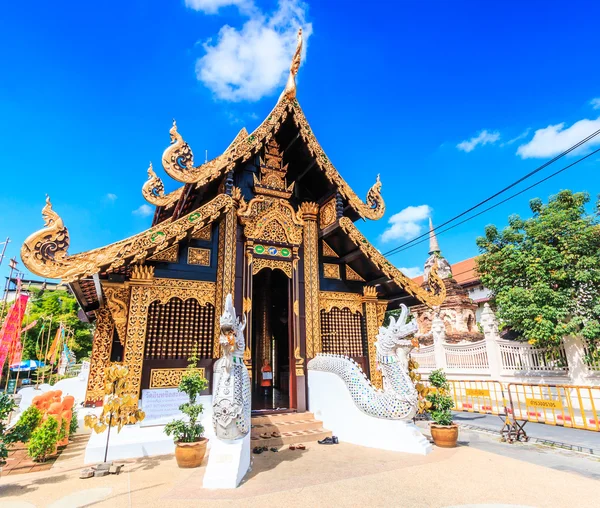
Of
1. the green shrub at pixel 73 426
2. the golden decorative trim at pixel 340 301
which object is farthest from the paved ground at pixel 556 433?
the green shrub at pixel 73 426

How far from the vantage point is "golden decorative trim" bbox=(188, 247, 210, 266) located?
20.3ft

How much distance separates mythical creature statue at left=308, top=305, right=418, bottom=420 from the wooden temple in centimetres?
134

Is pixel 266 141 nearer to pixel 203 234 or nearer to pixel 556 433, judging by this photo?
pixel 203 234

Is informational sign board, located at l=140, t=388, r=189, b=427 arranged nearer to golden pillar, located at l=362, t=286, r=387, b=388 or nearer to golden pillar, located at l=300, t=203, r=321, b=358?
golden pillar, located at l=300, t=203, r=321, b=358

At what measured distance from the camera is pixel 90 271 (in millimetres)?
4781

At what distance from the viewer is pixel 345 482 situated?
12.4 ft

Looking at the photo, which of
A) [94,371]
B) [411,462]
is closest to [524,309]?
[411,462]

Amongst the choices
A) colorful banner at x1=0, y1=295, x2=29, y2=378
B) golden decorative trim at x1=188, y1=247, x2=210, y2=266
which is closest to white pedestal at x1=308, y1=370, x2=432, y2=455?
golden decorative trim at x1=188, y1=247, x2=210, y2=266

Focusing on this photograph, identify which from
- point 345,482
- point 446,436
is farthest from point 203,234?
point 446,436

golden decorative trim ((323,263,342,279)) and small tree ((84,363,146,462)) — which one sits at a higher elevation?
golden decorative trim ((323,263,342,279))

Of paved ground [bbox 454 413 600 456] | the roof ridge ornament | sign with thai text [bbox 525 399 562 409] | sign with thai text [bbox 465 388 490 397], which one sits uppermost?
the roof ridge ornament

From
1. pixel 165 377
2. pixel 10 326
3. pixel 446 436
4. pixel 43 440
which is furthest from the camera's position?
pixel 10 326

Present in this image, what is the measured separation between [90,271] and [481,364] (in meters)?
13.4

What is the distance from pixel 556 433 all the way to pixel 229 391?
636cm
